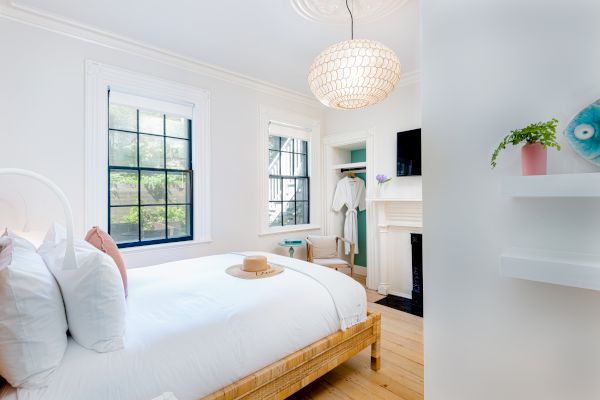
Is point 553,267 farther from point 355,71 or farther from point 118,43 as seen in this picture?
point 118,43

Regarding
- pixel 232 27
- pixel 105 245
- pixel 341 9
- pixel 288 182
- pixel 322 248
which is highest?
pixel 232 27

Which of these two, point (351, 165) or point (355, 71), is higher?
point (355, 71)

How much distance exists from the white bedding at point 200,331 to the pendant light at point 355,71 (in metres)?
1.30

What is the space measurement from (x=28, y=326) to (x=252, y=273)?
125 cm

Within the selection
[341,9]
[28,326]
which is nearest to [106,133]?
[28,326]

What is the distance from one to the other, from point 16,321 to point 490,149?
1515 mm

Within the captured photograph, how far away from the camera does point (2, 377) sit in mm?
996

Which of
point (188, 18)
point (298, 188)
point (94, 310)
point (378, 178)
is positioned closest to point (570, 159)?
point (94, 310)

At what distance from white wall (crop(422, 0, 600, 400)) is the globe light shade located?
975 millimetres

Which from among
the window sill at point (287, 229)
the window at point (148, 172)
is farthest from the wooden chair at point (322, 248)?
the window at point (148, 172)

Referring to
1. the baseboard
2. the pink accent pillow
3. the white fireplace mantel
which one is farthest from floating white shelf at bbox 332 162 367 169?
the pink accent pillow

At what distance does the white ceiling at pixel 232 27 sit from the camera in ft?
7.36

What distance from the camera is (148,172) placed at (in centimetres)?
299

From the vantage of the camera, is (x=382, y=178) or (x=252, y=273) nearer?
(x=252, y=273)
